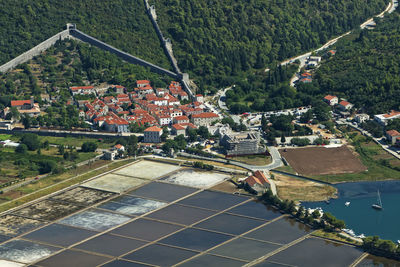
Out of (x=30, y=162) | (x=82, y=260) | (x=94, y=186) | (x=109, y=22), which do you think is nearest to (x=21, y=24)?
(x=109, y=22)

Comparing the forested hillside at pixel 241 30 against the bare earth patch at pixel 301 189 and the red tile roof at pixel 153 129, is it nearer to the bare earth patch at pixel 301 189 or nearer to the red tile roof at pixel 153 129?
the red tile roof at pixel 153 129

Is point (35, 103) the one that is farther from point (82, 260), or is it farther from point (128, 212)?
point (82, 260)

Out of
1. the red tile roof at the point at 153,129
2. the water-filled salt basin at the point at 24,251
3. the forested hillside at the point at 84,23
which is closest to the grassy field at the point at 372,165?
the red tile roof at the point at 153,129

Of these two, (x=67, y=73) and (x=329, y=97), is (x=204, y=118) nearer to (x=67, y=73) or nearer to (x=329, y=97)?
(x=329, y=97)

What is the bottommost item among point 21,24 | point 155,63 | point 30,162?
point 30,162

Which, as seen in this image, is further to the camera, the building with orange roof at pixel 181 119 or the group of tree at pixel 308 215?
the building with orange roof at pixel 181 119

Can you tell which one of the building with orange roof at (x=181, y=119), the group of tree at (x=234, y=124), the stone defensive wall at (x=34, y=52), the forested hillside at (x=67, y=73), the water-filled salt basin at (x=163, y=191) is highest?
the stone defensive wall at (x=34, y=52)
